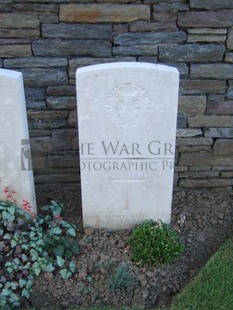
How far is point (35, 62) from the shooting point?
10.1 ft

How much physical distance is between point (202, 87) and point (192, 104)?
132 mm

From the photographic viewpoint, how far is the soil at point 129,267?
2834 mm

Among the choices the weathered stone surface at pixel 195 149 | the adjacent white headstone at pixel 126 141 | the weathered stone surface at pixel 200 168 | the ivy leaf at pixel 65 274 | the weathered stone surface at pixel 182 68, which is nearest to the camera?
the adjacent white headstone at pixel 126 141

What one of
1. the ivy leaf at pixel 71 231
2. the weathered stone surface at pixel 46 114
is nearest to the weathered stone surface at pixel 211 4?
the weathered stone surface at pixel 46 114

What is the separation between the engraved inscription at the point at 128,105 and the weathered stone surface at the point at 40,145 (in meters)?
0.76

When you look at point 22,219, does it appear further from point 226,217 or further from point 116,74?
point 226,217

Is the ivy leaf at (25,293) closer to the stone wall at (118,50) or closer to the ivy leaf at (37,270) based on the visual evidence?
the ivy leaf at (37,270)

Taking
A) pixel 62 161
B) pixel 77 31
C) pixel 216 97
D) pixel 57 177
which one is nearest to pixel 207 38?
pixel 216 97

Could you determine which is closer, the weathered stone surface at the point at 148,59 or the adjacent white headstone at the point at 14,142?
the adjacent white headstone at the point at 14,142

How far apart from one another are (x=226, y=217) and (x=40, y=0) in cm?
189

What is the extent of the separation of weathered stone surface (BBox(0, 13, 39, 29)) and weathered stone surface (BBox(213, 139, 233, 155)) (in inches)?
56.9

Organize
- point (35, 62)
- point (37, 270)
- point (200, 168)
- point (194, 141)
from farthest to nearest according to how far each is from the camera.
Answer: point (200, 168), point (194, 141), point (35, 62), point (37, 270)

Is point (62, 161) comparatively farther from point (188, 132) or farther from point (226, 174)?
point (226, 174)

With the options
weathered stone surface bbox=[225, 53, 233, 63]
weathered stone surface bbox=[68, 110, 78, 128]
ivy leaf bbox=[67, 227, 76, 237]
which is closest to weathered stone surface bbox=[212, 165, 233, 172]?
weathered stone surface bbox=[225, 53, 233, 63]
